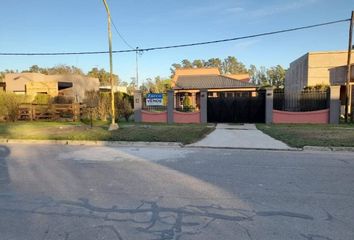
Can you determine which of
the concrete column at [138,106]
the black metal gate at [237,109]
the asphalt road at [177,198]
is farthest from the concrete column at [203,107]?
the asphalt road at [177,198]

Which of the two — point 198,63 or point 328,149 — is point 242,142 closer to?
point 328,149

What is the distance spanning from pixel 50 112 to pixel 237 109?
14700mm

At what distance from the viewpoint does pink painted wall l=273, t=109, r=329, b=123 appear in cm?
1881

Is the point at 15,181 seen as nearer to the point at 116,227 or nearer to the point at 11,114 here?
the point at 116,227

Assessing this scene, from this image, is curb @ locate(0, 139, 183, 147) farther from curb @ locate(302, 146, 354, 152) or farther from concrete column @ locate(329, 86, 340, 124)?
concrete column @ locate(329, 86, 340, 124)

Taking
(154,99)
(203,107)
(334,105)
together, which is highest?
(154,99)

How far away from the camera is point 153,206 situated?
4699 mm

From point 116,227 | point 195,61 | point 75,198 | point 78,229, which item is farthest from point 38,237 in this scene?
point 195,61

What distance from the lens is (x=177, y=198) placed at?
5.10 metres

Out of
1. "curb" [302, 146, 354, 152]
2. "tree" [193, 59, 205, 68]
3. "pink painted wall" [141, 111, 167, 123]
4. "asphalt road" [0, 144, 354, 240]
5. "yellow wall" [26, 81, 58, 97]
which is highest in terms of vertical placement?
"tree" [193, 59, 205, 68]

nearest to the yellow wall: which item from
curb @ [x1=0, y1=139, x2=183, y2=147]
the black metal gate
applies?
the black metal gate

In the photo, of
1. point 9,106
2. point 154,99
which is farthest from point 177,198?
point 9,106

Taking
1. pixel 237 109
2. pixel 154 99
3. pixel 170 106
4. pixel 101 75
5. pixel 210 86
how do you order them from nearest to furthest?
1. pixel 237 109
2. pixel 170 106
3. pixel 154 99
4. pixel 210 86
5. pixel 101 75

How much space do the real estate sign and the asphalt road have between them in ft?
42.8
